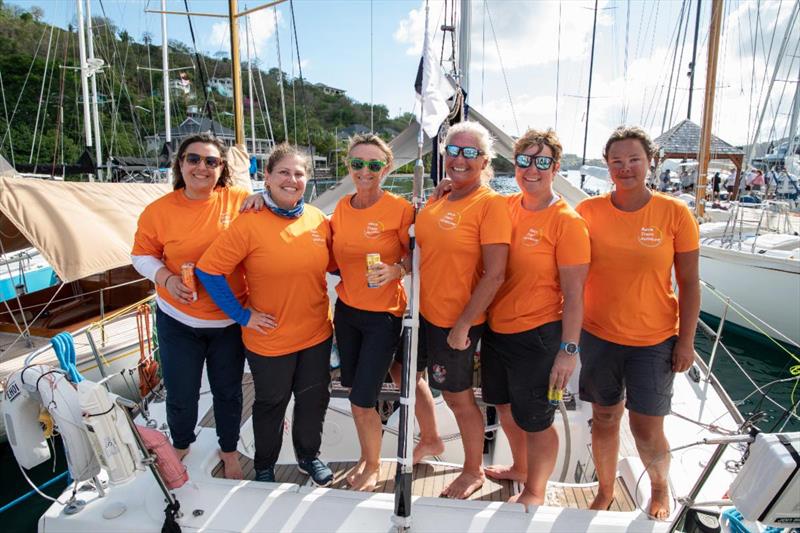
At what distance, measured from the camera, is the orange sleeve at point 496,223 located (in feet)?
6.89

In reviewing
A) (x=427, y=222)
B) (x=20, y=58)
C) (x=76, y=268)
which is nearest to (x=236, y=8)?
(x=76, y=268)

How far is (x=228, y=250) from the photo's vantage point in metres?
2.25

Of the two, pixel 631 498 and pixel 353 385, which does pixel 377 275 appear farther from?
pixel 631 498

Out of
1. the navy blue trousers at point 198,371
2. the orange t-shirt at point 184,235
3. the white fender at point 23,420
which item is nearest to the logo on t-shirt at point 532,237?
the orange t-shirt at point 184,235

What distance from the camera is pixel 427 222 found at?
7.45 ft

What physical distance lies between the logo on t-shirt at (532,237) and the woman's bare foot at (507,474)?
1.33 metres

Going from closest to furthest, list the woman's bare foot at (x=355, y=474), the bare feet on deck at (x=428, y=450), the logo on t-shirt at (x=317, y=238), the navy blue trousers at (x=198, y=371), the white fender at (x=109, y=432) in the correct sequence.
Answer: the white fender at (x=109, y=432) → the logo on t-shirt at (x=317, y=238) → the navy blue trousers at (x=198, y=371) → the woman's bare foot at (x=355, y=474) → the bare feet on deck at (x=428, y=450)

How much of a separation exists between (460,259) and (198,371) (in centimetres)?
152

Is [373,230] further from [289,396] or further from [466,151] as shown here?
[289,396]

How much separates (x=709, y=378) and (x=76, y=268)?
561cm

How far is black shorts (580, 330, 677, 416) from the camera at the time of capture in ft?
7.06

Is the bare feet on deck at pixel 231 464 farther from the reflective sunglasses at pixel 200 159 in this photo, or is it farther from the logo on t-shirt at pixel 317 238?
the reflective sunglasses at pixel 200 159

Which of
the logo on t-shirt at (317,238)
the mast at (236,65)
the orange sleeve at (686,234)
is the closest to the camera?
the orange sleeve at (686,234)

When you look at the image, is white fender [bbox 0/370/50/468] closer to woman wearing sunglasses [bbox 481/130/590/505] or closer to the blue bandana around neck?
the blue bandana around neck
